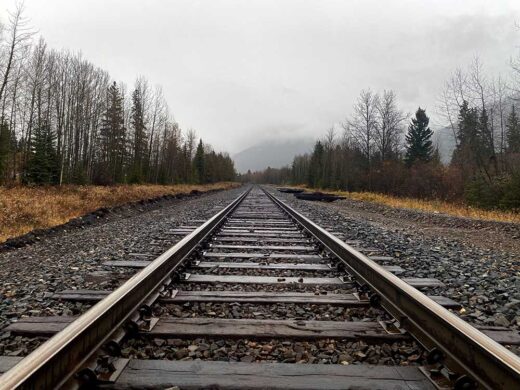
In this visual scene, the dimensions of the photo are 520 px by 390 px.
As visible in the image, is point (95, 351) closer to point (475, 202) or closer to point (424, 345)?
point (424, 345)

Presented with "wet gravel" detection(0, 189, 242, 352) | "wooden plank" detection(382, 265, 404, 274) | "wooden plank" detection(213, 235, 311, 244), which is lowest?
"wet gravel" detection(0, 189, 242, 352)

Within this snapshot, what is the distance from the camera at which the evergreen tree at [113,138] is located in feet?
145

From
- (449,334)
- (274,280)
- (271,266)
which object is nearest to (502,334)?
(449,334)

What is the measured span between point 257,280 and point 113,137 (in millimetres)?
45310

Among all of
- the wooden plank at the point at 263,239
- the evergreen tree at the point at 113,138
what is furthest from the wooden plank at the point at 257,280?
the evergreen tree at the point at 113,138

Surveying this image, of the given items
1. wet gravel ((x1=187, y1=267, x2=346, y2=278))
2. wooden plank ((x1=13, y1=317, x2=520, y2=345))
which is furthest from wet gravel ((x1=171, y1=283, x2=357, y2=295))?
wooden plank ((x1=13, y1=317, x2=520, y2=345))

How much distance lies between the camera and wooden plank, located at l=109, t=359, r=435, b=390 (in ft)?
5.81

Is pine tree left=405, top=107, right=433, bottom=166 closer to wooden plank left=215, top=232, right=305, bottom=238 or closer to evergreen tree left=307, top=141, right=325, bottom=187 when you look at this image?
evergreen tree left=307, top=141, right=325, bottom=187

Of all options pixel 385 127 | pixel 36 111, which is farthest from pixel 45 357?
pixel 385 127

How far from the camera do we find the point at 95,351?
1.96 metres

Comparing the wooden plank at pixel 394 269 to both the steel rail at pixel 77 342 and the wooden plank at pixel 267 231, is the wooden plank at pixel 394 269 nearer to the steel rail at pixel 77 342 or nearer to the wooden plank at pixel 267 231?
the steel rail at pixel 77 342

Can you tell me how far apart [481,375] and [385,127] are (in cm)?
4494

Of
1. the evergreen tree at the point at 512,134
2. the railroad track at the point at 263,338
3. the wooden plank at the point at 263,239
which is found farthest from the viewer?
the evergreen tree at the point at 512,134

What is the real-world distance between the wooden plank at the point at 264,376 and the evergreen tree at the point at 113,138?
4450 cm
